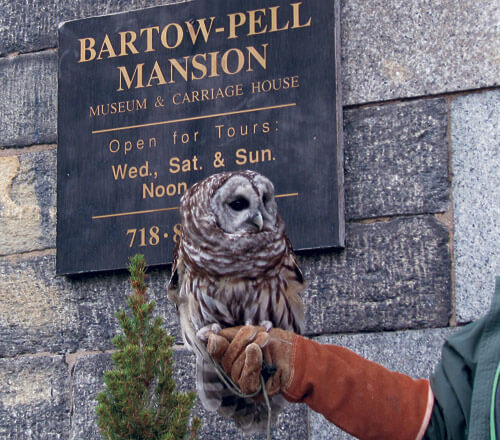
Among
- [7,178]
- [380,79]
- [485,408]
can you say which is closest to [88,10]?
[7,178]

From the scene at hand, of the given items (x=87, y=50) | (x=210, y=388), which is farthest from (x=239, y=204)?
(x=87, y=50)

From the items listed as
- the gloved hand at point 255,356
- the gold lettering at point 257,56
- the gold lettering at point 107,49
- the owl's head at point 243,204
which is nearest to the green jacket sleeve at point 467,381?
the gloved hand at point 255,356

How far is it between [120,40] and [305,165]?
1.11m

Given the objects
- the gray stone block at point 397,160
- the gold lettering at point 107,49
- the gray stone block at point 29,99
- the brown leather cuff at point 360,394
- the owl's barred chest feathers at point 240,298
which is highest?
the gold lettering at point 107,49

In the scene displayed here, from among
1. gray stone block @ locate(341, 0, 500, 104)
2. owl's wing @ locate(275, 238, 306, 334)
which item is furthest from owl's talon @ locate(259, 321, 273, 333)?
gray stone block @ locate(341, 0, 500, 104)

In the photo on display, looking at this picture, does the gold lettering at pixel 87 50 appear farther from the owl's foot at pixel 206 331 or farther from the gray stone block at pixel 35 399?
the owl's foot at pixel 206 331

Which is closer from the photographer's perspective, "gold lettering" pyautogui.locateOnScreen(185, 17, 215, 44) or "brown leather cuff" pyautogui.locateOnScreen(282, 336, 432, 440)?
"brown leather cuff" pyautogui.locateOnScreen(282, 336, 432, 440)

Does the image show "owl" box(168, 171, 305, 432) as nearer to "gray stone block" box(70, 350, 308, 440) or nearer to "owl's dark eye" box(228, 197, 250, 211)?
"owl's dark eye" box(228, 197, 250, 211)

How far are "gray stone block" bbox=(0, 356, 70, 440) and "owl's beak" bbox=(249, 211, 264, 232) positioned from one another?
1.31 meters

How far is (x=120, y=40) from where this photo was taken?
4.45 m

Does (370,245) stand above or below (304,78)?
below

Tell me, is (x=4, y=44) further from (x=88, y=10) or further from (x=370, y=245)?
(x=370, y=245)

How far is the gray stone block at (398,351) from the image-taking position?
371 centimetres

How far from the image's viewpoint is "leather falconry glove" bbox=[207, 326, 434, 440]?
9.05 ft
